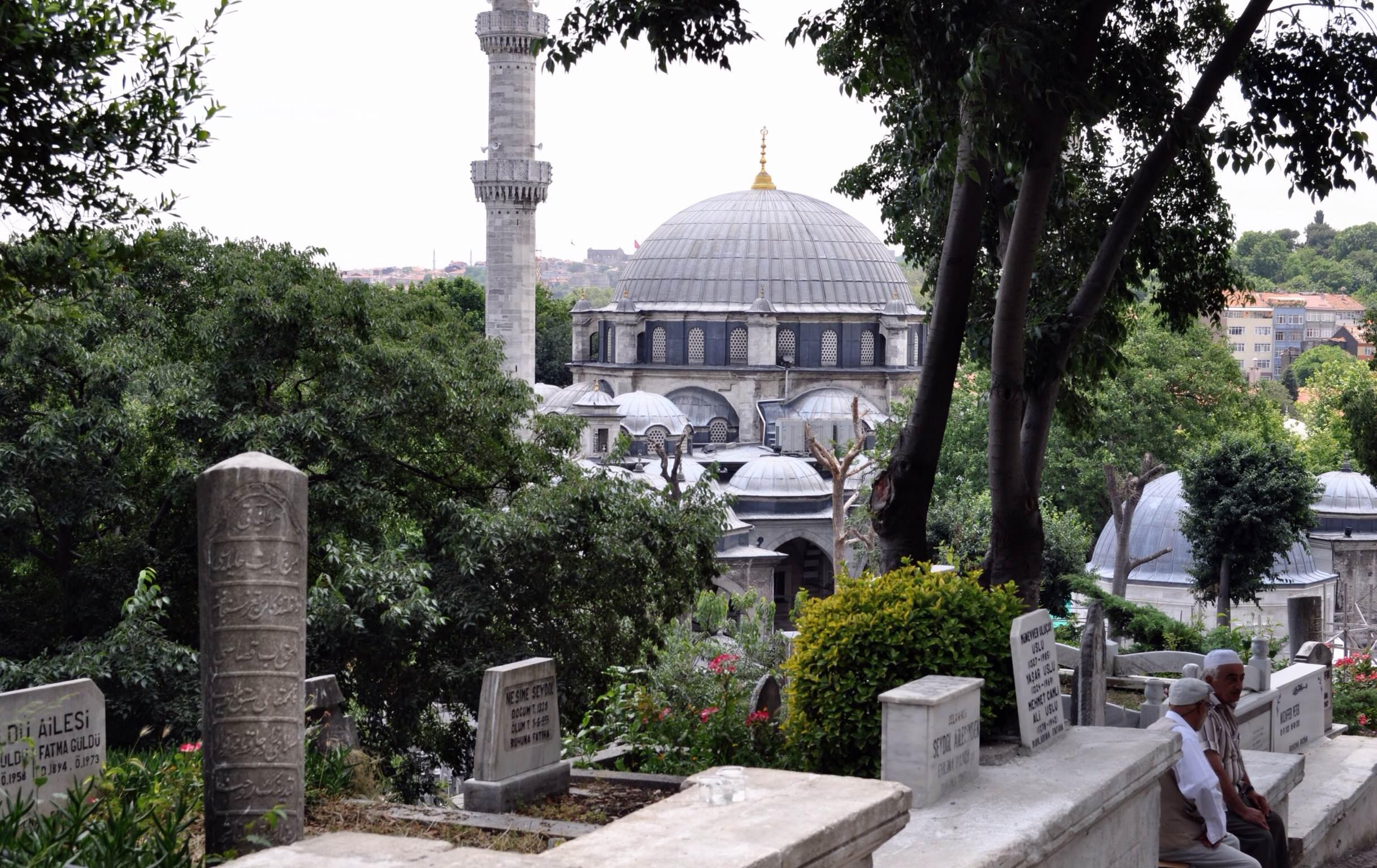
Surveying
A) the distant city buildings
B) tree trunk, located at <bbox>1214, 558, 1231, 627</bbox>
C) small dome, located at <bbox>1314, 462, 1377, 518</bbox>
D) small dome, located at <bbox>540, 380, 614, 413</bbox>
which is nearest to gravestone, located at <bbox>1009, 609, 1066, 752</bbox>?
tree trunk, located at <bbox>1214, 558, 1231, 627</bbox>

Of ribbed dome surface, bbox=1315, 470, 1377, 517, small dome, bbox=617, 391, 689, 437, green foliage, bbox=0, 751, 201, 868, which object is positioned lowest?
ribbed dome surface, bbox=1315, 470, 1377, 517

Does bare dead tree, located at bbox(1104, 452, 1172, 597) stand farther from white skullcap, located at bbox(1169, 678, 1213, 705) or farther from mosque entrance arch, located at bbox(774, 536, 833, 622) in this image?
white skullcap, located at bbox(1169, 678, 1213, 705)

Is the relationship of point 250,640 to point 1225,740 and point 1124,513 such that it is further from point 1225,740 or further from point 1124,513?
point 1124,513

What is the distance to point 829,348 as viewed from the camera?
63.7m

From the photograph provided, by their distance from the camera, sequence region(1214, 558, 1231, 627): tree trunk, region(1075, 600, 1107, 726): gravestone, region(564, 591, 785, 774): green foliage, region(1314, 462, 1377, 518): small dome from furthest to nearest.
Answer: region(1314, 462, 1377, 518): small dome → region(1214, 558, 1231, 627): tree trunk → region(1075, 600, 1107, 726): gravestone → region(564, 591, 785, 774): green foliage

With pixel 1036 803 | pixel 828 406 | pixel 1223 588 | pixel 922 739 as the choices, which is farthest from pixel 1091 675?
pixel 828 406

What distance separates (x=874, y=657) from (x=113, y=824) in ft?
11.4

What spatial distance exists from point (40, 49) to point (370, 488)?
6.33 metres

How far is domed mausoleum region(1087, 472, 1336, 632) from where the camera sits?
109 ft

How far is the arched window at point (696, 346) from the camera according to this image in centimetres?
6338

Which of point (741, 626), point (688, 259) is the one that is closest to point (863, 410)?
point (688, 259)

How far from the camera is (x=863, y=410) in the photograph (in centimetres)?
5888

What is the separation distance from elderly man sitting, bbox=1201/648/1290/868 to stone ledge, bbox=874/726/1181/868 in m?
0.33

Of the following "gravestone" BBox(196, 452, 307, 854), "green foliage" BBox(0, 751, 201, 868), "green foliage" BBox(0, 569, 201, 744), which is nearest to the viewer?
"green foliage" BBox(0, 751, 201, 868)
